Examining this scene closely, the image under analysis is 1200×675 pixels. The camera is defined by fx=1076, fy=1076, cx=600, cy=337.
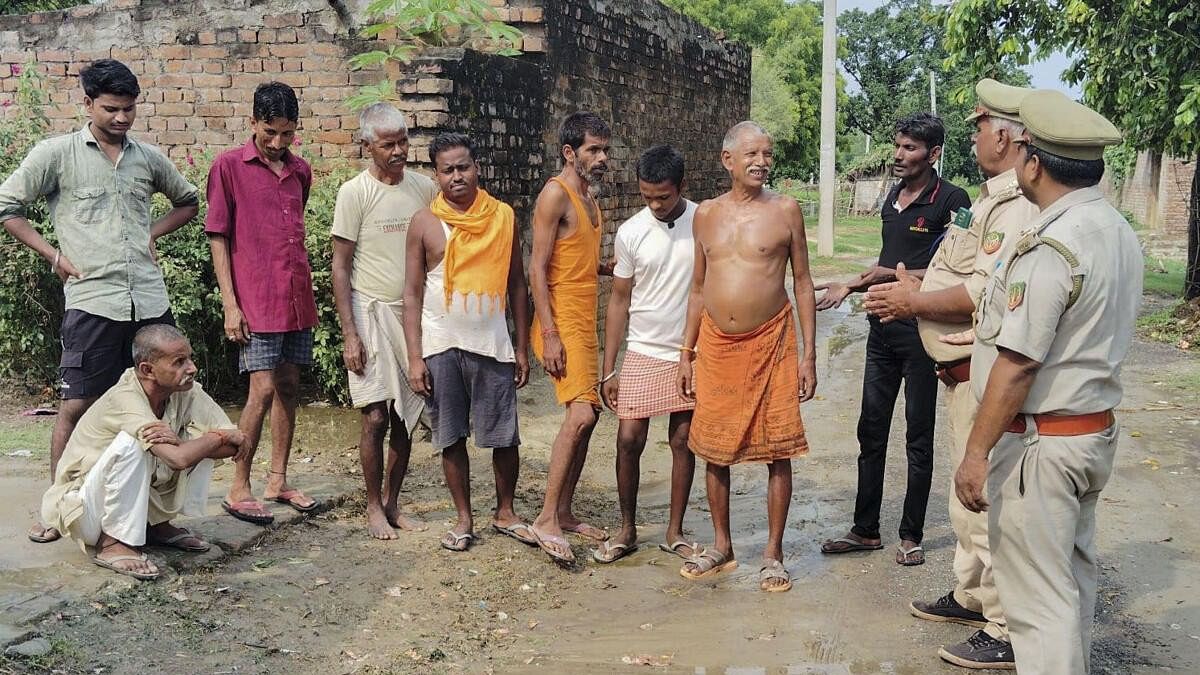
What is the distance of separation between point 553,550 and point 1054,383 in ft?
7.39

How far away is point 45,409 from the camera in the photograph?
6.75 metres

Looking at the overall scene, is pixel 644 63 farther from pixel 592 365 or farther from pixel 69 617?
pixel 69 617

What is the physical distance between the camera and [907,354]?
4621mm

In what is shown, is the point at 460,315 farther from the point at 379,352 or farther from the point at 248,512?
the point at 248,512

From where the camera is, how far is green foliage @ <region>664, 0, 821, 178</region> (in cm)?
3875

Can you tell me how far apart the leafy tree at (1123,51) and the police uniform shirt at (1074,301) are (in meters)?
7.59

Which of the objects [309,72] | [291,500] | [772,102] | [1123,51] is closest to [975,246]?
[291,500]

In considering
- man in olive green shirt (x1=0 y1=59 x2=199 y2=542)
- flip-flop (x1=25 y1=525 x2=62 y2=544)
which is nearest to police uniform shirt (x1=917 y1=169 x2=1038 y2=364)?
man in olive green shirt (x1=0 y1=59 x2=199 y2=542)

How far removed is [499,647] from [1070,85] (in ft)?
34.0

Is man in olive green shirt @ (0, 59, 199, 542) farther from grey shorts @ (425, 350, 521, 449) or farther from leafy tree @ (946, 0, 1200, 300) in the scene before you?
leafy tree @ (946, 0, 1200, 300)

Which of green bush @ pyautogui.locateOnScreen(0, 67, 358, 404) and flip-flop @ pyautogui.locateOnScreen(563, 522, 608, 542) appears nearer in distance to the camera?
flip-flop @ pyautogui.locateOnScreen(563, 522, 608, 542)

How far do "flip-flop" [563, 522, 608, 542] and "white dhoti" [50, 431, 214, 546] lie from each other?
173cm

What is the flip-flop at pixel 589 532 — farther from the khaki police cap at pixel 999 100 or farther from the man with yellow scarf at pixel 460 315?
the khaki police cap at pixel 999 100

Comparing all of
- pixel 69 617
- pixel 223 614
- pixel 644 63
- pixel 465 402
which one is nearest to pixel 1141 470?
pixel 465 402
